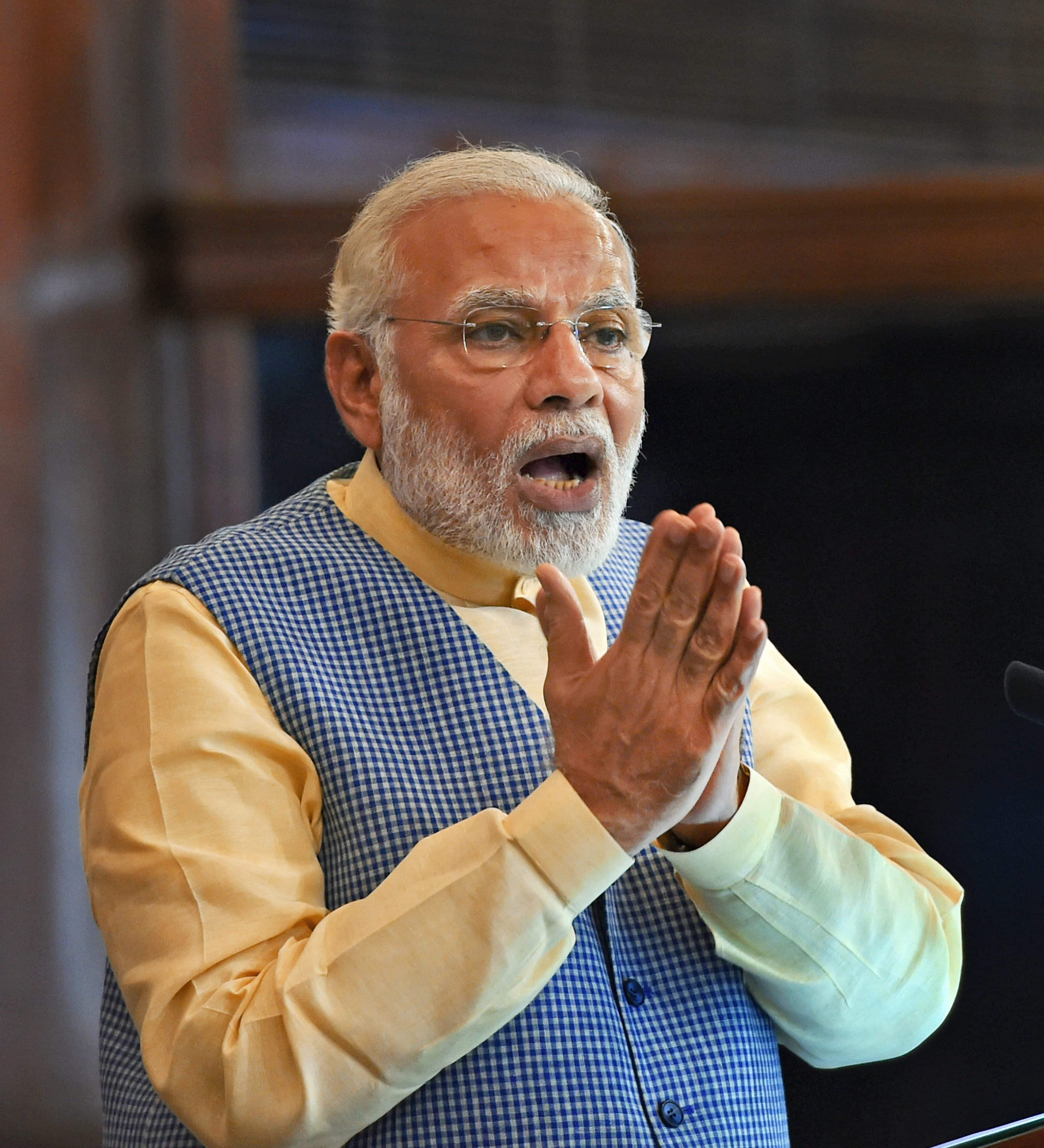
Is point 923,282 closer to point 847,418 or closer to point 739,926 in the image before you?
point 847,418

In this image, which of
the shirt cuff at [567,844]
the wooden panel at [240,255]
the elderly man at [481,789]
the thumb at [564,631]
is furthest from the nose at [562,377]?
the wooden panel at [240,255]

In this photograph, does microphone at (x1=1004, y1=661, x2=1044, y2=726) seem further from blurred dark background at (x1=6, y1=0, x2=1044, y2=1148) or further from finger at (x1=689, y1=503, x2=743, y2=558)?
blurred dark background at (x1=6, y1=0, x2=1044, y2=1148)

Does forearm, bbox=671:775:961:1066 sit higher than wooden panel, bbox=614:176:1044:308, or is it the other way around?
wooden panel, bbox=614:176:1044:308

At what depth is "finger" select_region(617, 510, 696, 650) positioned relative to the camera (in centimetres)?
100

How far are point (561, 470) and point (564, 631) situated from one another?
13.5 inches

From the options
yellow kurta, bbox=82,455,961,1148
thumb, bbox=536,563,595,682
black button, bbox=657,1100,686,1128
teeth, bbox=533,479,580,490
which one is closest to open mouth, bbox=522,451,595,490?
teeth, bbox=533,479,580,490

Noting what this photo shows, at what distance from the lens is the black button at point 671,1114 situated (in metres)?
1.19

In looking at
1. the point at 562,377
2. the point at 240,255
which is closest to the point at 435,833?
the point at 562,377

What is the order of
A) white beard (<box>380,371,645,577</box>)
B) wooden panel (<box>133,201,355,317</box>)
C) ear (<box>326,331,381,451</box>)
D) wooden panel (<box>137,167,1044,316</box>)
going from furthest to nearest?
wooden panel (<box>137,167,1044,316</box>) → wooden panel (<box>133,201,355,317</box>) → ear (<box>326,331,381,451</box>) → white beard (<box>380,371,645,577</box>)

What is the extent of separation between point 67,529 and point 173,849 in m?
0.90

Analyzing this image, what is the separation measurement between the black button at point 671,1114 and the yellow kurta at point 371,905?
0.13 metres

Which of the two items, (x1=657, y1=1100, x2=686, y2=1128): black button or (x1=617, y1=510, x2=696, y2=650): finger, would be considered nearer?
(x1=617, y1=510, x2=696, y2=650): finger

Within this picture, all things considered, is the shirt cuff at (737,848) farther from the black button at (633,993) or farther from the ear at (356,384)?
the ear at (356,384)

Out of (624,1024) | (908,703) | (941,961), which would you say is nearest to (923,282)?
(908,703)
